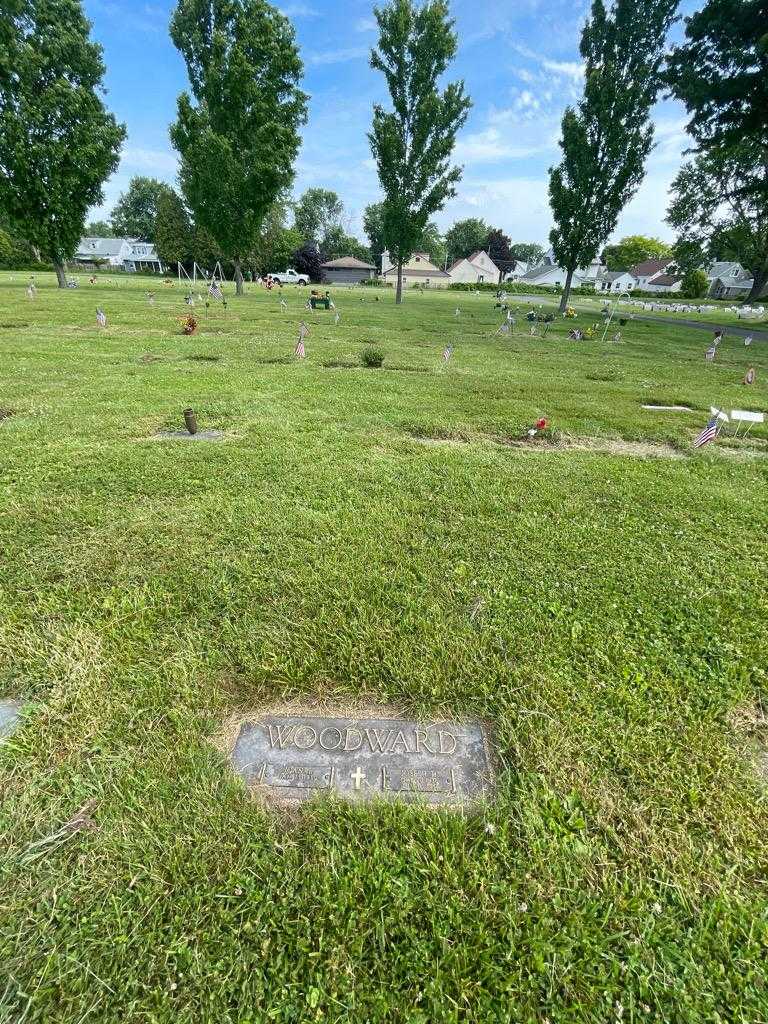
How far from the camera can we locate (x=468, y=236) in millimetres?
92750

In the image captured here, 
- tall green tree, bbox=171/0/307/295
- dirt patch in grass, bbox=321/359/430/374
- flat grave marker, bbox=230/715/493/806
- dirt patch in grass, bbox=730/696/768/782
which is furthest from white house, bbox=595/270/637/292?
flat grave marker, bbox=230/715/493/806

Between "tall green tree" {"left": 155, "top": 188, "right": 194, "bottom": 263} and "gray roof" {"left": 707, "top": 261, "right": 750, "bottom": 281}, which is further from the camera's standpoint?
"gray roof" {"left": 707, "top": 261, "right": 750, "bottom": 281}

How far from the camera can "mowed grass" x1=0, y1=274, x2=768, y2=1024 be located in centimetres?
125

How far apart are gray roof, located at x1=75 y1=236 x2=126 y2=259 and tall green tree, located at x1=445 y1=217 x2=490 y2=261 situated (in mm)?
64074

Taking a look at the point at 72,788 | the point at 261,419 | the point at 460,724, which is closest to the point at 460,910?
the point at 460,724

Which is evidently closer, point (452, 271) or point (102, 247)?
point (452, 271)

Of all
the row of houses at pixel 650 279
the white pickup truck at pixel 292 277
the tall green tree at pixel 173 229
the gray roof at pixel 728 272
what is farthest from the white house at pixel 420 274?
the gray roof at pixel 728 272

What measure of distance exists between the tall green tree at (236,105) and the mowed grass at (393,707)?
91.0 ft

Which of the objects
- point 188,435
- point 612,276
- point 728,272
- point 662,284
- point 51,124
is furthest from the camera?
point 612,276

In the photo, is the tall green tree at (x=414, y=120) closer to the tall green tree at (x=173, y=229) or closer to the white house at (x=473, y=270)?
the tall green tree at (x=173, y=229)

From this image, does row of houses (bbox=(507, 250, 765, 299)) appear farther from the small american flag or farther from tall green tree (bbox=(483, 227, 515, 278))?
the small american flag

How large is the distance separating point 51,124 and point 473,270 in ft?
221

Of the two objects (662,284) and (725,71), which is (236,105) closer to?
(725,71)

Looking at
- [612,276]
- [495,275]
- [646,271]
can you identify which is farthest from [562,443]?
[612,276]
